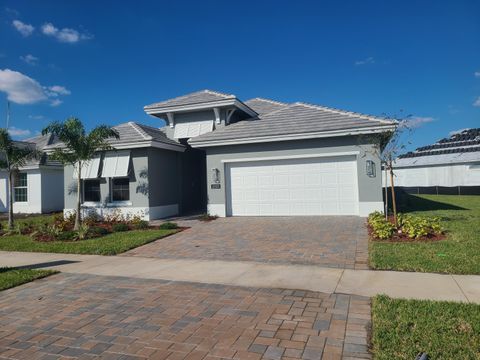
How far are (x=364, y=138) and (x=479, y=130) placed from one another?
1623 inches

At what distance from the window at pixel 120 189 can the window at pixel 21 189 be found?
9404 millimetres

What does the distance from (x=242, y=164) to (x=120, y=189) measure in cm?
596

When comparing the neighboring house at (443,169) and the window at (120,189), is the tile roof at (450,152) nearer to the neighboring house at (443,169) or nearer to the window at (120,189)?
the neighboring house at (443,169)

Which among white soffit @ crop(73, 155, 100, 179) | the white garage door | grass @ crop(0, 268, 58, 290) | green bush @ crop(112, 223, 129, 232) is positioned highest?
white soffit @ crop(73, 155, 100, 179)

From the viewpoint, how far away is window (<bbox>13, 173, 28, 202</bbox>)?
23.2 meters

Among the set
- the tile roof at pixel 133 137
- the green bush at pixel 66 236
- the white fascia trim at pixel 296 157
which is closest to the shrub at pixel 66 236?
the green bush at pixel 66 236

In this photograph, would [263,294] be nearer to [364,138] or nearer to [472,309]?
[472,309]

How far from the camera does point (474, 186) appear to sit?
29641mm

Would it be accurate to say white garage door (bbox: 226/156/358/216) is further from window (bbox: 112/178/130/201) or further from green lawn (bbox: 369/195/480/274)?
green lawn (bbox: 369/195/480/274)

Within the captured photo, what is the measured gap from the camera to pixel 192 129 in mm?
18969

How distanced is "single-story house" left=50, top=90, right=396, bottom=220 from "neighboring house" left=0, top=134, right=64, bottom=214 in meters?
5.40

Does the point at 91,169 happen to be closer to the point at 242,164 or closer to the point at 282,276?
the point at 242,164

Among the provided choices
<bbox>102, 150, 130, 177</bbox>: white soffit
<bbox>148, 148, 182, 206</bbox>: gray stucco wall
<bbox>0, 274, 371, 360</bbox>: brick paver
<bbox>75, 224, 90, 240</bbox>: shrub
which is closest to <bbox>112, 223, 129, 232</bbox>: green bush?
<bbox>75, 224, 90, 240</bbox>: shrub

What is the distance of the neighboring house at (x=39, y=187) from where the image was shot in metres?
22.7
